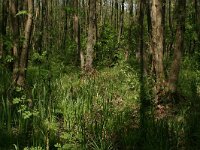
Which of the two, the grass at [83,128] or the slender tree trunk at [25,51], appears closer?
the grass at [83,128]

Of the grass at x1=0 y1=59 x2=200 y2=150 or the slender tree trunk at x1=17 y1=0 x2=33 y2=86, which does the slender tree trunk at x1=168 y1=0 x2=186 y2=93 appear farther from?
the slender tree trunk at x1=17 y1=0 x2=33 y2=86

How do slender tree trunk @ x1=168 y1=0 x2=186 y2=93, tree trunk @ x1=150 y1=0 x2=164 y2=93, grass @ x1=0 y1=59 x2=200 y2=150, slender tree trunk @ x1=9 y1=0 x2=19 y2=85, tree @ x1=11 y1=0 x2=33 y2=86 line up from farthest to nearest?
tree trunk @ x1=150 y1=0 x2=164 y2=93
slender tree trunk @ x1=168 y1=0 x2=186 y2=93
slender tree trunk @ x1=9 y1=0 x2=19 y2=85
tree @ x1=11 y1=0 x2=33 y2=86
grass @ x1=0 y1=59 x2=200 y2=150

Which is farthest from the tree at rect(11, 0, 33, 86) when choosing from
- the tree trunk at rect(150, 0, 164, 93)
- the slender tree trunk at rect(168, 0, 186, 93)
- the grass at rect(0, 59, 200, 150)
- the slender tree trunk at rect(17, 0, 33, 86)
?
the slender tree trunk at rect(168, 0, 186, 93)

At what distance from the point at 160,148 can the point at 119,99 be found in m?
3.52

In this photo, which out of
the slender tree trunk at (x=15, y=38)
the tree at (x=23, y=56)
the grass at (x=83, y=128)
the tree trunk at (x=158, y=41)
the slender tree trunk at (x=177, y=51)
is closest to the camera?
the grass at (x=83, y=128)

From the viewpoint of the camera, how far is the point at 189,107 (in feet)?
20.4

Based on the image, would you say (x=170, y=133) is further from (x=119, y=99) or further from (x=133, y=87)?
(x=133, y=87)

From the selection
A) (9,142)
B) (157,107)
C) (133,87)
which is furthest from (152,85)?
(9,142)

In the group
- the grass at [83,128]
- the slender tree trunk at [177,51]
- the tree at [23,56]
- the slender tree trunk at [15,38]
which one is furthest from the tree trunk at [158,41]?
the slender tree trunk at [15,38]

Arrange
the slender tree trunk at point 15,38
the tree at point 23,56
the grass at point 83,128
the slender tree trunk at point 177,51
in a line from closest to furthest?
1. the grass at point 83,128
2. the tree at point 23,56
3. the slender tree trunk at point 15,38
4. the slender tree trunk at point 177,51

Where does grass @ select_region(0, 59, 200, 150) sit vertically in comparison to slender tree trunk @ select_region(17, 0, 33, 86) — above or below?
below

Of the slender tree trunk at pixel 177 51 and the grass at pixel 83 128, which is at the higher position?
the slender tree trunk at pixel 177 51

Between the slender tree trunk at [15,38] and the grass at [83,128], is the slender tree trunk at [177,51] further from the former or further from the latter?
the slender tree trunk at [15,38]

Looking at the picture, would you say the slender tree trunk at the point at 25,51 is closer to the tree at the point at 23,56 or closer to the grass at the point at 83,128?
the tree at the point at 23,56
